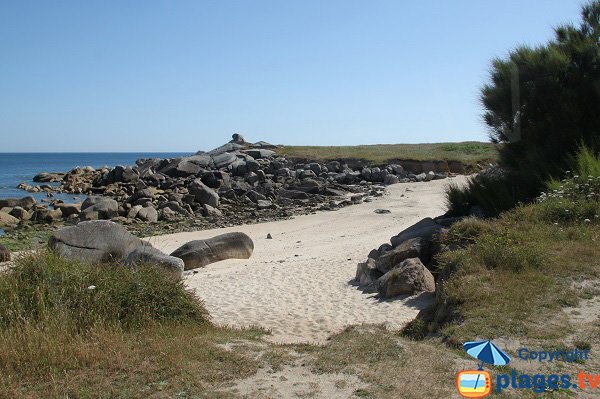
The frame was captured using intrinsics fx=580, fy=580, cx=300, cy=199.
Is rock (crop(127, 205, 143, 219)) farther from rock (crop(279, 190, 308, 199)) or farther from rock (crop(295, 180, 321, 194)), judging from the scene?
rock (crop(295, 180, 321, 194))

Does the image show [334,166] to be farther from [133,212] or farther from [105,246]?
[105,246]

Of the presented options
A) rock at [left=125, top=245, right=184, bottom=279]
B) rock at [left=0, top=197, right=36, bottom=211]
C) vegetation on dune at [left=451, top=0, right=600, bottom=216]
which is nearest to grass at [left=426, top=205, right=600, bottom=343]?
vegetation on dune at [left=451, top=0, right=600, bottom=216]

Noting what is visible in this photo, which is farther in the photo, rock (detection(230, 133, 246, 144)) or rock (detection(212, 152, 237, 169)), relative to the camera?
rock (detection(230, 133, 246, 144))

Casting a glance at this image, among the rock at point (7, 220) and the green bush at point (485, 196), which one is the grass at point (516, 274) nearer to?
the green bush at point (485, 196)

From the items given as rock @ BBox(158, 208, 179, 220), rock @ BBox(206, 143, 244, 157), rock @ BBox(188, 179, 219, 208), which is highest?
rock @ BBox(206, 143, 244, 157)

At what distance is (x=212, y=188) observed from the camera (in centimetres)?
3584

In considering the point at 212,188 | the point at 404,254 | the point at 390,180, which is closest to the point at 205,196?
the point at 212,188

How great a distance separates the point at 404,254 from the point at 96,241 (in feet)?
22.1

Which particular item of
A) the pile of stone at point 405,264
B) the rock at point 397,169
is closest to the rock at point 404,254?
the pile of stone at point 405,264

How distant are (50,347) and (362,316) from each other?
5287 millimetres

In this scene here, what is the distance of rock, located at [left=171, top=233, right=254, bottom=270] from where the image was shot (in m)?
15.6

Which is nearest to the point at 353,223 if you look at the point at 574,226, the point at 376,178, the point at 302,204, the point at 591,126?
the point at 302,204

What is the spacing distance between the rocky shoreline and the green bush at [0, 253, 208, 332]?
1553 centimetres

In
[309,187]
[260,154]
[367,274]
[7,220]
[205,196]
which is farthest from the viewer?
[260,154]
